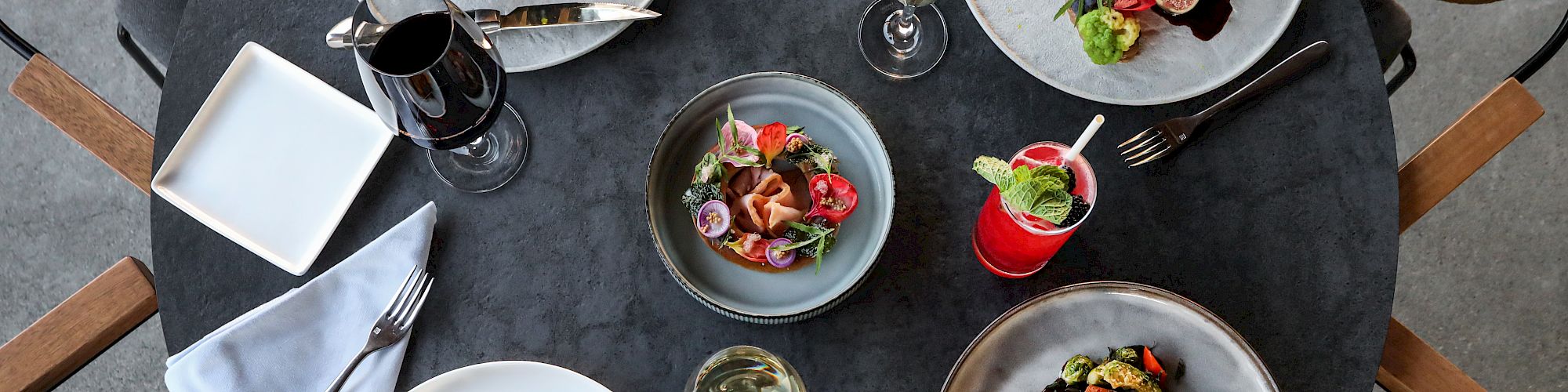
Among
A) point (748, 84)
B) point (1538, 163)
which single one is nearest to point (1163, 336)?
point (748, 84)

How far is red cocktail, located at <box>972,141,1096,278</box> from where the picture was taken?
0.87 metres

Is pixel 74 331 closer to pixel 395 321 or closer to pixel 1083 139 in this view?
pixel 395 321

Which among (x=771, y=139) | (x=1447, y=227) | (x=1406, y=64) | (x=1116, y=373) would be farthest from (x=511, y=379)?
(x=1447, y=227)

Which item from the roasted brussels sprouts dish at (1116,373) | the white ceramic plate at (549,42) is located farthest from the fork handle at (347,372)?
the roasted brussels sprouts dish at (1116,373)

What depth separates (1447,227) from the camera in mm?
1972

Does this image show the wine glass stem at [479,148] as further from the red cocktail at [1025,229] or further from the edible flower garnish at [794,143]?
the red cocktail at [1025,229]

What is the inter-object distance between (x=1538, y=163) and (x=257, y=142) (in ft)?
7.95

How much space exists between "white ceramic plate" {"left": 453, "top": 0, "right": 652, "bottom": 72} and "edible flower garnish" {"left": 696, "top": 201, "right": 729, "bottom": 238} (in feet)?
0.78

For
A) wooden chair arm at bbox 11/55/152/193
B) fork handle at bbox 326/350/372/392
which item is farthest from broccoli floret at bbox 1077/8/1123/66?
wooden chair arm at bbox 11/55/152/193

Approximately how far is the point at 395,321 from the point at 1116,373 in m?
0.76

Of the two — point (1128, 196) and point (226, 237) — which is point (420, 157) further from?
point (1128, 196)

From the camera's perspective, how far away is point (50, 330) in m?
1.03

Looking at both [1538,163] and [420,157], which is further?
[1538,163]

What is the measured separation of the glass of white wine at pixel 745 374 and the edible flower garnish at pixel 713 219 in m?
0.12
